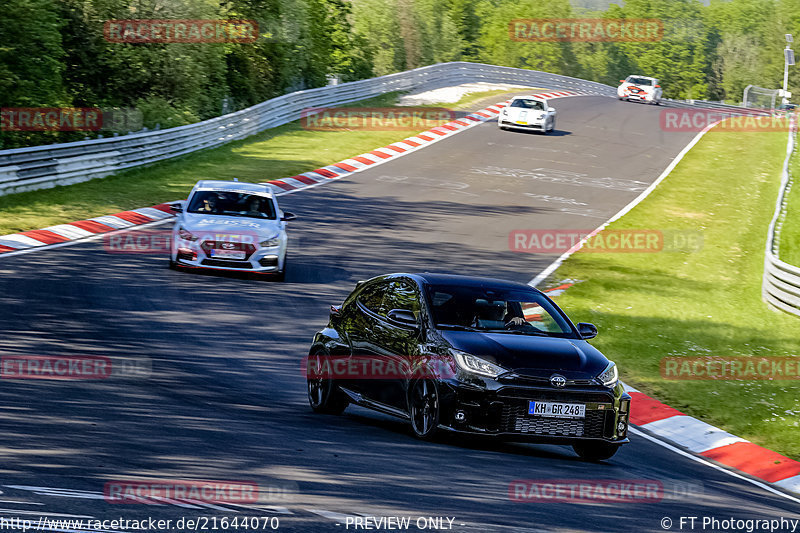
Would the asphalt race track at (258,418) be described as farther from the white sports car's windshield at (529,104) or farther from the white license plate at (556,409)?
the white sports car's windshield at (529,104)

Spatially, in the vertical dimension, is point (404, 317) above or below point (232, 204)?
above

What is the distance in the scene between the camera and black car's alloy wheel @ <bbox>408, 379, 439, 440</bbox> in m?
9.34

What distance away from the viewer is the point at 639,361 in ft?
50.0

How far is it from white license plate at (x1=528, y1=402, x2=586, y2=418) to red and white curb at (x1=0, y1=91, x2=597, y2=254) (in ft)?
41.3

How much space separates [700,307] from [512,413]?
11.0 m

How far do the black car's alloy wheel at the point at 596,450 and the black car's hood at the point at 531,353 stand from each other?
64cm

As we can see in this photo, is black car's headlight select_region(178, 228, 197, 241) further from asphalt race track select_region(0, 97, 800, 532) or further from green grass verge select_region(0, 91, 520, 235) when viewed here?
green grass verge select_region(0, 91, 520, 235)

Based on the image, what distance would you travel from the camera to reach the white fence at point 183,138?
25.2 m

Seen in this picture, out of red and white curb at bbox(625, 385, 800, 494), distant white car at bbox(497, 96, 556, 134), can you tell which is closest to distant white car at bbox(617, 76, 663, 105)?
distant white car at bbox(497, 96, 556, 134)

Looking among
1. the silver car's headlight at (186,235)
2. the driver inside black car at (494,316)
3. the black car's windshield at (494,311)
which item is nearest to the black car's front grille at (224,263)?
the silver car's headlight at (186,235)

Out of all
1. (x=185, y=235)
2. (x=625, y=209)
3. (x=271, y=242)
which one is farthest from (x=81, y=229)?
(x=625, y=209)

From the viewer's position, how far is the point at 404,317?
982 centimetres

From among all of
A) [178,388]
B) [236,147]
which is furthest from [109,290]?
[236,147]

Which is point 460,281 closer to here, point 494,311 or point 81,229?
point 494,311
